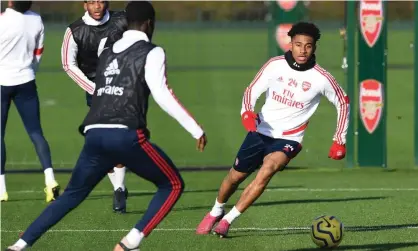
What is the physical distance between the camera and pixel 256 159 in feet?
35.8

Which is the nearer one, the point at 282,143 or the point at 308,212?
the point at 282,143

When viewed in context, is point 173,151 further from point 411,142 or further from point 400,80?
point 400,80

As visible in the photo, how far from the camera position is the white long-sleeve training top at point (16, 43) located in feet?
41.8

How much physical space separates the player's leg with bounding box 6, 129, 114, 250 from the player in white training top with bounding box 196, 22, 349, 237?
1.96 metres

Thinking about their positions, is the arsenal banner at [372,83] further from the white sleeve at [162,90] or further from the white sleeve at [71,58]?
the white sleeve at [162,90]

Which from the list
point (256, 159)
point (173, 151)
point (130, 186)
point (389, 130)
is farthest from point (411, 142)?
point (256, 159)

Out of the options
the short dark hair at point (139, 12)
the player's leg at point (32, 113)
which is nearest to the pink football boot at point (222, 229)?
the short dark hair at point (139, 12)

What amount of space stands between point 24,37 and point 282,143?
11.1 ft

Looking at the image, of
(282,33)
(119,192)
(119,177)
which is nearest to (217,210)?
(119,192)

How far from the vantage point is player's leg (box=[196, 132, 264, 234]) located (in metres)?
10.9

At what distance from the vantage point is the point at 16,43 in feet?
41.9

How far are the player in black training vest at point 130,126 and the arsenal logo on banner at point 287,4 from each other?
757cm

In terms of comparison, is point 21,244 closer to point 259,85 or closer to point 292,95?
point 259,85

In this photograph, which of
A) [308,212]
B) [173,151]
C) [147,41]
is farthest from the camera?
[173,151]
